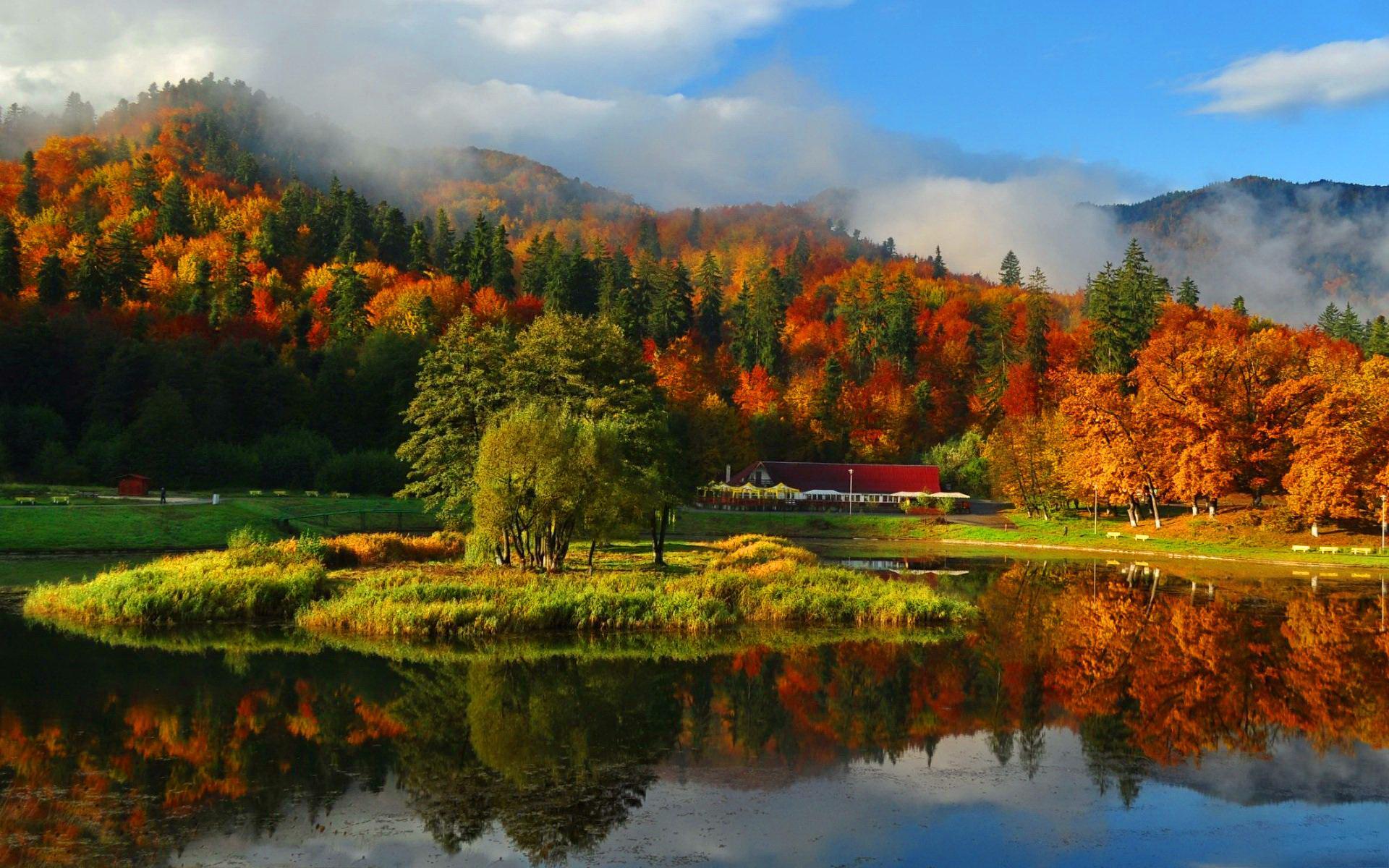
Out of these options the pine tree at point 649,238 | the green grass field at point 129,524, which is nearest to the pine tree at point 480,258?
the pine tree at point 649,238

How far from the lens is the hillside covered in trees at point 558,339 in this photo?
66000 millimetres

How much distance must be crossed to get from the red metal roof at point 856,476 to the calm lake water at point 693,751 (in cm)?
6615

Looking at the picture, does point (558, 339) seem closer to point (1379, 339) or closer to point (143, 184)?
point (1379, 339)

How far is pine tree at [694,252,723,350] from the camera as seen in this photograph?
129m

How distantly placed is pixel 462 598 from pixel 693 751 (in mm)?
13096

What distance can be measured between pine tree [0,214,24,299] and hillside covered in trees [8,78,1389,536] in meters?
0.27

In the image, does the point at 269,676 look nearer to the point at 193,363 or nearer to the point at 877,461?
the point at 193,363

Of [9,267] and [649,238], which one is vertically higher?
[649,238]

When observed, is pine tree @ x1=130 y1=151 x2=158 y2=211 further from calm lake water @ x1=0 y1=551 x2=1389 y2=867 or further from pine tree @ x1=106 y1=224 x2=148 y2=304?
calm lake water @ x1=0 y1=551 x2=1389 y2=867

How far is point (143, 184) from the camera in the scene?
406 ft

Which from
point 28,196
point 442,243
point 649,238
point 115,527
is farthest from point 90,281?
point 649,238

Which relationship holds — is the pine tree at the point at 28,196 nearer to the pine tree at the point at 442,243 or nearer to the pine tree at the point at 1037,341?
the pine tree at the point at 442,243

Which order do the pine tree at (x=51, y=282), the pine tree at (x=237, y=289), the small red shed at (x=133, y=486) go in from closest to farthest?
the small red shed at (x=133, y=486)
the pine tree at (x=51, y=282)
the pine tree at (x=237, y=289)

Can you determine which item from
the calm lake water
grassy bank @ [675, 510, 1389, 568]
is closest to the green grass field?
the calm lake water
